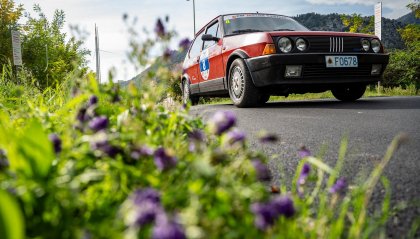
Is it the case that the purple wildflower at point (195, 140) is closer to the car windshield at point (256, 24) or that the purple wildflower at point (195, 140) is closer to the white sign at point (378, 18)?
the car windshield at point (256, 24)

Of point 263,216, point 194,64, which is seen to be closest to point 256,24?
point 194,64

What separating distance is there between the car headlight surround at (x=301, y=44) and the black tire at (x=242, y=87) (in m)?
0.80

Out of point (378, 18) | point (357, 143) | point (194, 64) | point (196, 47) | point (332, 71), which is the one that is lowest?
point (357, 143)

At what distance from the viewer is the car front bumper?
18.7 ft

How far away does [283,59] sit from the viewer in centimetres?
567

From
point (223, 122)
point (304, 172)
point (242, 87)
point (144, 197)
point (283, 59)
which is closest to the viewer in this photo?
point (144, 197)

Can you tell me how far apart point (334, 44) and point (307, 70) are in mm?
625

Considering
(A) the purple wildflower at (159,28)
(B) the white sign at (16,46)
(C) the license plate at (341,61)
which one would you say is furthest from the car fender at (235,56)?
(B) the white sign at (16,46)

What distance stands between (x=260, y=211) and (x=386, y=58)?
20.9 feet

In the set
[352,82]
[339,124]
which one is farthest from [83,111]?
[352,82]

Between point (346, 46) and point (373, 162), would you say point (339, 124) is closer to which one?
point (373, 162)

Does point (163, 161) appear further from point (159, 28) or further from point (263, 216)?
point (159, 28)

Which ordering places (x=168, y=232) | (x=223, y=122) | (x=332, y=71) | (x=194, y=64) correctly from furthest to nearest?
(x=194, y=64) → (x=332, y=71) → (x=223, y=122) → (x=168, y=232)

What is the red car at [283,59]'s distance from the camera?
5.76 meters
